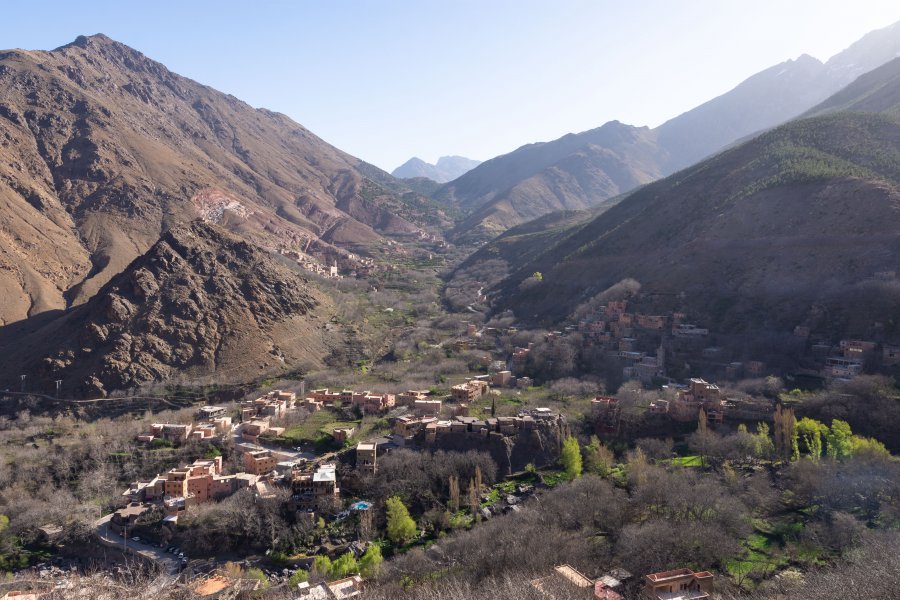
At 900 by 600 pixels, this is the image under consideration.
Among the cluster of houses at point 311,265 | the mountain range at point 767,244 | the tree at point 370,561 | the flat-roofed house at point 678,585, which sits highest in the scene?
the cluster of houses at point 311,265

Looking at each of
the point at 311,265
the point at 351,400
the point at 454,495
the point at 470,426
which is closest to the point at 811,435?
the point at 470,426

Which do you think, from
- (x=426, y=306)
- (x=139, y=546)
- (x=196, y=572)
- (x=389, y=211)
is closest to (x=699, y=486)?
(x=196, y=572)

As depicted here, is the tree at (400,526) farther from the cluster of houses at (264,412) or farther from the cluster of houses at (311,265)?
the cluster of houses at (311,265)

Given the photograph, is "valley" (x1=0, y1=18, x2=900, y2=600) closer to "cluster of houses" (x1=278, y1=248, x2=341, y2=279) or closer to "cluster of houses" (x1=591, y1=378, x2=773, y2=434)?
"cluster of houses" (x1=591, y1=378, x2=773, y2=434)

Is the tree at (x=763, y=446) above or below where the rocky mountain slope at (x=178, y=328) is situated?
below

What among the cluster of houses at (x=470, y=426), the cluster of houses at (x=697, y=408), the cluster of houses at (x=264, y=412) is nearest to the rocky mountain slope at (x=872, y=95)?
the cluster of houses at (x=697, y=408)

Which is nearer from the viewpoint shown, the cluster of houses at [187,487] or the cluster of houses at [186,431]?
the cluster of houses at [187,487]

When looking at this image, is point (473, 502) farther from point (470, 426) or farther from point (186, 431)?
point (186, 431)

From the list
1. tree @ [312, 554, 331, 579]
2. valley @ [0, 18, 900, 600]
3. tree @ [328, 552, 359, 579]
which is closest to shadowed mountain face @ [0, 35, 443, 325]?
valley @ [0, 18, 900, 600]
